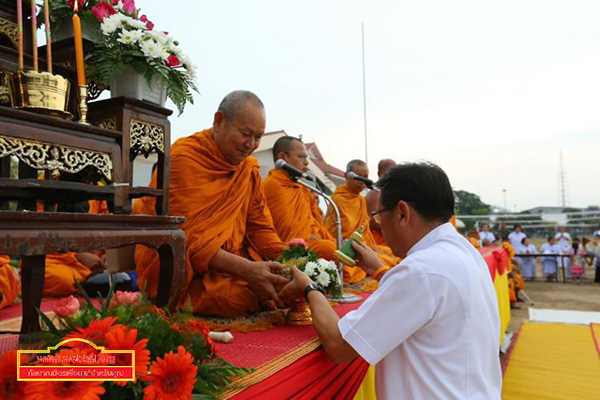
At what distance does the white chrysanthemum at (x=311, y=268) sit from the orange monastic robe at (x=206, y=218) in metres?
0.38

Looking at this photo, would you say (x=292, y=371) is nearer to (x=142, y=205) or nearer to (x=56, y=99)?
(x=56, y=99)

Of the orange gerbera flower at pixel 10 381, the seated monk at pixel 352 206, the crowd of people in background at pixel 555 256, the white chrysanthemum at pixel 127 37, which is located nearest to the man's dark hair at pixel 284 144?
the seated monk at pixel 352 206

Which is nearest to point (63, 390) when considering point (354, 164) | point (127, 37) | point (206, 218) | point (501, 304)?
→ point (127, 37)

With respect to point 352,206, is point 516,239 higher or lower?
lower

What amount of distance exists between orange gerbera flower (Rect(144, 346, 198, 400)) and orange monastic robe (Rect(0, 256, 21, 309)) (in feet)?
7.32

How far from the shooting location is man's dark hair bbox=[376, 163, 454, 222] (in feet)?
5.23

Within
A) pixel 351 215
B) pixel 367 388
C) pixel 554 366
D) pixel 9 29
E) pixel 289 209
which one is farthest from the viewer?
pixel 351 215

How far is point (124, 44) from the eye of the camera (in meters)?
1.83

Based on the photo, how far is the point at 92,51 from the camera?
1924 mm

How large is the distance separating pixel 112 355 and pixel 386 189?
110 cm

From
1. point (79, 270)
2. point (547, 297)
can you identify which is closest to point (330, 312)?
point (79, 270)

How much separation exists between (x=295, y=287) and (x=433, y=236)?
2.36ft

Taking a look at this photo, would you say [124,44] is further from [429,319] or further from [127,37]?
[429,319]

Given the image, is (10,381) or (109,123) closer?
(10,381)
